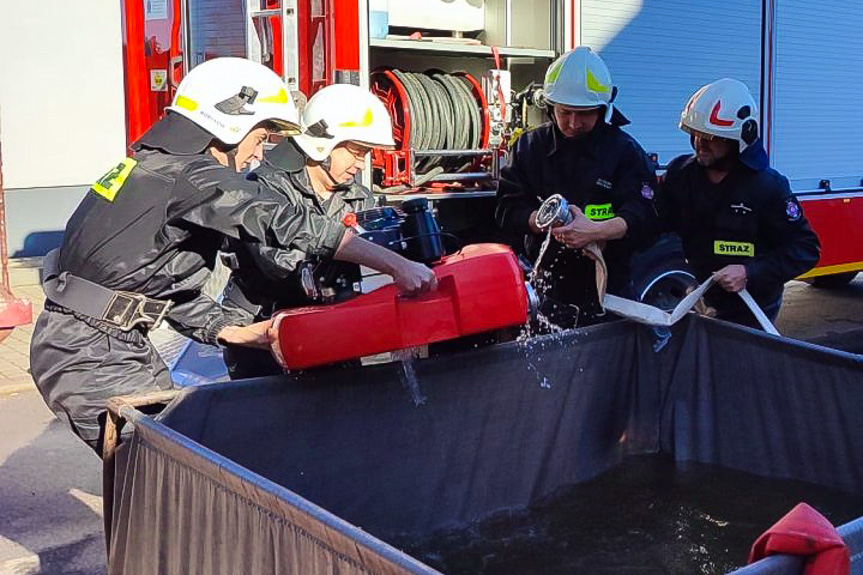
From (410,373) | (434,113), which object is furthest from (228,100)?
(434,113)

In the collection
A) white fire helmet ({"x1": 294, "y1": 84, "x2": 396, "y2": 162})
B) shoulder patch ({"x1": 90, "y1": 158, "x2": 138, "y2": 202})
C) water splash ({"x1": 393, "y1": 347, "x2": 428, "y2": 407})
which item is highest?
white fire helmet ({"x1": 294, "y1": 84, "x2": 396, "y2": 162})

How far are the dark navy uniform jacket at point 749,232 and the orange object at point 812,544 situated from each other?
223cm

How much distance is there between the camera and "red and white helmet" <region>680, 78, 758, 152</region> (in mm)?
4141

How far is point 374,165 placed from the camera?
238 inches

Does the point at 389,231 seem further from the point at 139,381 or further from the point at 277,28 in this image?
the point at 277,28

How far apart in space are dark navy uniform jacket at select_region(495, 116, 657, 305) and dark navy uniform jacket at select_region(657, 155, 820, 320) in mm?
204

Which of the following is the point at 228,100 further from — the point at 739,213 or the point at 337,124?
the point at 739,213

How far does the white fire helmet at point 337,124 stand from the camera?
3820 mm

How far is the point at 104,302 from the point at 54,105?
9.45 m

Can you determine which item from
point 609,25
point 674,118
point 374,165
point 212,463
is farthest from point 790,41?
point 212,463

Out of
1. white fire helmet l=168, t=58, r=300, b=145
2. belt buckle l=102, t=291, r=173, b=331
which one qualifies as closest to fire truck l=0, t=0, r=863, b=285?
white fire helmet l=168, t=58, r=300, b=145

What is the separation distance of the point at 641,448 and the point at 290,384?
1.59m

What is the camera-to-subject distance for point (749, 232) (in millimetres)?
4168

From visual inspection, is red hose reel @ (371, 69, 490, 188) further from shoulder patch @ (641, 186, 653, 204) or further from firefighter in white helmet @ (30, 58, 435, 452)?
firefighter in white helmet @ (30, 58, 435, 452)
